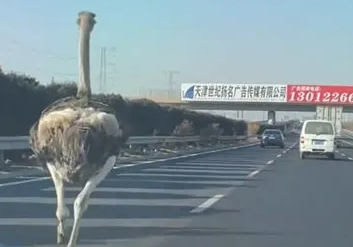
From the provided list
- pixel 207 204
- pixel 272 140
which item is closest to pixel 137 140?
pixel 207 204

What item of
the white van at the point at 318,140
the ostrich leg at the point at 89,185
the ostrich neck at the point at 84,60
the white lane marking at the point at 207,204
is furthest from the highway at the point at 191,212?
the white van at the point at 318,140

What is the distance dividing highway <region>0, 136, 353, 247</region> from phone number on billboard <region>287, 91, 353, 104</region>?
66.0 metres

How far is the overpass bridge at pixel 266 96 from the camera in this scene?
304 feet

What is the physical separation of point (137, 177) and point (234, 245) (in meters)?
13.6

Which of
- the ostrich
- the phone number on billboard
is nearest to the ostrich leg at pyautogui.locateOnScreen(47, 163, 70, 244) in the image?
the ostrich

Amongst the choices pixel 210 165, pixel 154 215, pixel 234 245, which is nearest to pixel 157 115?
pixel 210 165

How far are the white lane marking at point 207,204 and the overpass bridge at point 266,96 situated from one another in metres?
71.8

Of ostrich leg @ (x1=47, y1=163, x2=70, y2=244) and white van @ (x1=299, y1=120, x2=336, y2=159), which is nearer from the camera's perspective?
ostrich leg @ (x1=47, y1=163, x2=70, y2=244)

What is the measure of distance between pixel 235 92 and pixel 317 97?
8.47m

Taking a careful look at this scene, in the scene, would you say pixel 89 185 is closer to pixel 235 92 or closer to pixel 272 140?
pixel 272 140

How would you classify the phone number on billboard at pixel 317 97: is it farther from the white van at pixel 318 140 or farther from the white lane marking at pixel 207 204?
the white lane marking at pixel 207 204

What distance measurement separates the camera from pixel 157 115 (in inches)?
2128

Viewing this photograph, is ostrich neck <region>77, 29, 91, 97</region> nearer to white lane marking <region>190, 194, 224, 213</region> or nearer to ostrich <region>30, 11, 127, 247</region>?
ostrich <region>30, 11, 127, 247</region>

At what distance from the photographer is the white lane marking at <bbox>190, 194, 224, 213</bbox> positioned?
56.3ft
